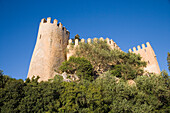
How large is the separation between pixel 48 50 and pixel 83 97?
44.9 ft

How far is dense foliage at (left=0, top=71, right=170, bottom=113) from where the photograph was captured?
483 inches

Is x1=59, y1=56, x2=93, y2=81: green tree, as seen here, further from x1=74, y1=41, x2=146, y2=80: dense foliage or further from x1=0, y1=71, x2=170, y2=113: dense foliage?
x1=0, y1=71, x2=170, y2=113: dense foliage

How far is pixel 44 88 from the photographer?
13852 mm

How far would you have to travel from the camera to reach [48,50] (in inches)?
989

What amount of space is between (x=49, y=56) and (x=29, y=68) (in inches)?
160

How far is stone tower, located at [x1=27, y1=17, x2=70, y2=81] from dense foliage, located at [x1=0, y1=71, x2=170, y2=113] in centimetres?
784

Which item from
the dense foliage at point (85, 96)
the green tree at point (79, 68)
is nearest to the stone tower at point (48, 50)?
the green tree at point (79, 68)

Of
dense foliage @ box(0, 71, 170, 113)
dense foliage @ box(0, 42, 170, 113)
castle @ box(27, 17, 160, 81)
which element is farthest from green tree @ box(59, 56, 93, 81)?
dense foliage @ box(0, 71, 170, 113)

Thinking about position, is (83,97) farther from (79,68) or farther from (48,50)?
(48,50)

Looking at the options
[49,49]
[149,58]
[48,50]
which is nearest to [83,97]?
[48,50]

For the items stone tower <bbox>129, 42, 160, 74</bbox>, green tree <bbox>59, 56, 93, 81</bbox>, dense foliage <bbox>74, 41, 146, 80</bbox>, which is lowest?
green tree <bbox>59, 56, 93, 81</bbox>

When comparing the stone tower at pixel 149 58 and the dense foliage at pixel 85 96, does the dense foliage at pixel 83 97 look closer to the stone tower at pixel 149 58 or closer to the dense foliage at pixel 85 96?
the dense foliage at pixel 85 96

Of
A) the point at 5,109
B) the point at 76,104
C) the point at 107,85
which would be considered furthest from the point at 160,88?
the point at 5,109

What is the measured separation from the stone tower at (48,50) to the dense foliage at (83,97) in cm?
Result: 784
